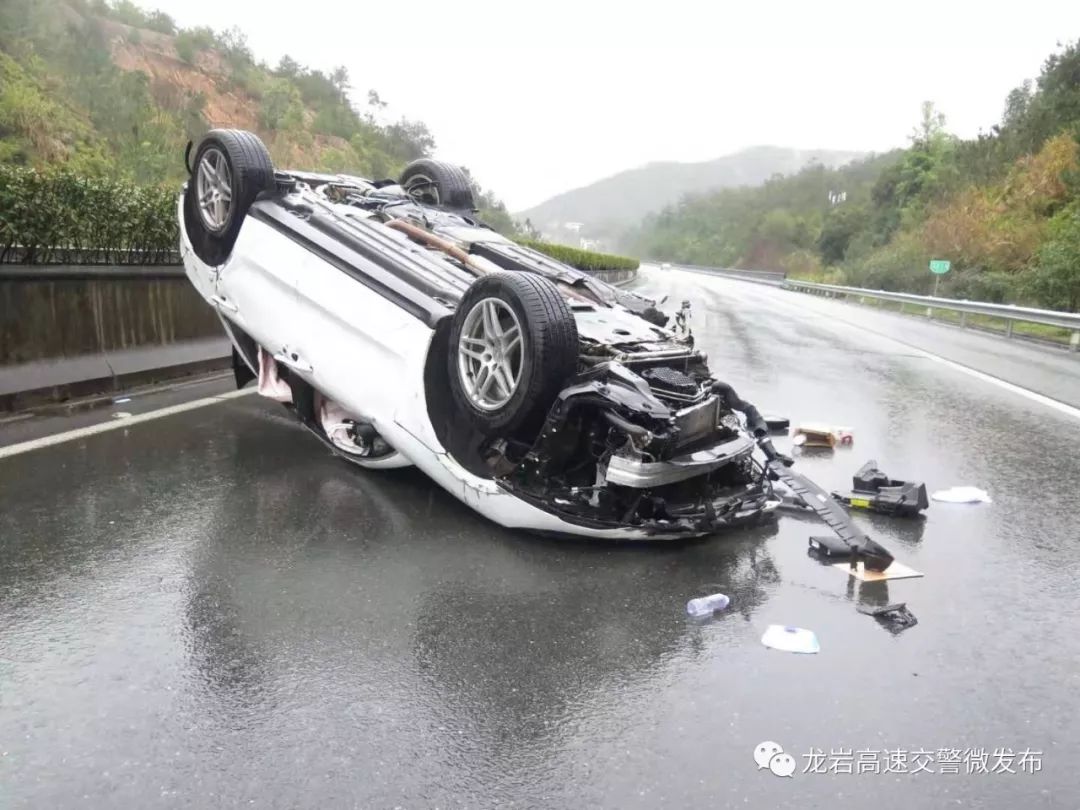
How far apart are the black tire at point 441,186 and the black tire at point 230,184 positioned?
1627 mm

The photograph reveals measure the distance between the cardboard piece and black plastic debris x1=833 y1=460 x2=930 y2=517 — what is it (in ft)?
2.71

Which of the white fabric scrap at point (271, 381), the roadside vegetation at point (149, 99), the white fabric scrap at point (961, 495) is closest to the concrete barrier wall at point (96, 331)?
the white fabric scrap at point (271, 381)

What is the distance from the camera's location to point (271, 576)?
11.8 feet

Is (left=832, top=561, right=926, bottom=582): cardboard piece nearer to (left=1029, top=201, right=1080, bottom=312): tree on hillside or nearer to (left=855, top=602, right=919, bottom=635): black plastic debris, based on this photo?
(left=855, top=602, right=919, bottom=635): black plastic debris

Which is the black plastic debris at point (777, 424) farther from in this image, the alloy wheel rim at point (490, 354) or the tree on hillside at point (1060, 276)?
the tree on hillside at point (1060, 276)

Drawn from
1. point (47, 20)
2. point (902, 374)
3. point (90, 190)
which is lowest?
point (902, 374)

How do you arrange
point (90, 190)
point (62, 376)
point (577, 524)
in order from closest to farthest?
point (577, 524) → point (62, 376) → point (90, 190)

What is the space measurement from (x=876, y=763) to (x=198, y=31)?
1970 inches

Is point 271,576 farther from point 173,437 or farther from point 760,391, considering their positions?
point 760,391

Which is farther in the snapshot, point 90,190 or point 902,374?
point 902,374

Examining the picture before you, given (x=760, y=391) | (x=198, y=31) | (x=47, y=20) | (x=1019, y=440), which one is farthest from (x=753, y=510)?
(x=198, y=31)

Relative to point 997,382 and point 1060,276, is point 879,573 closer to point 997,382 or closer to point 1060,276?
point 997,382

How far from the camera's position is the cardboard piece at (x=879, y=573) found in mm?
3826

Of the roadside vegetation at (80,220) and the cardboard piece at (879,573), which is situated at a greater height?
the roadside vegetation at (80,220)
